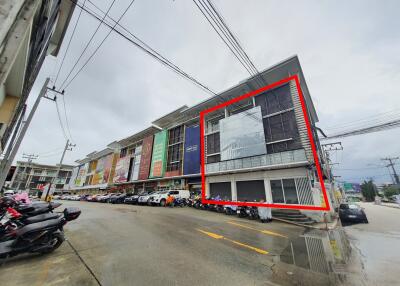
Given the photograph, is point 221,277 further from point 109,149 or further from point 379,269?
point 109,149

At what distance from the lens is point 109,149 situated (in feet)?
137

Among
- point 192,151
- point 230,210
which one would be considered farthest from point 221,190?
point 192,151

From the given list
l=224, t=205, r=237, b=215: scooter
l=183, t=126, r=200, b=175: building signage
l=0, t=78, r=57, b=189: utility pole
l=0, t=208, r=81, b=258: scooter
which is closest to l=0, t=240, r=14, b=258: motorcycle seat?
l=0, t=208, r=81, b=258: scooter

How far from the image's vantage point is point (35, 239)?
367 cm

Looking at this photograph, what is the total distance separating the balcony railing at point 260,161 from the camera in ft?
42.8

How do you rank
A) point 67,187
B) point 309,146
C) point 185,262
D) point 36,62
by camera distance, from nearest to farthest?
point 185,262, point 36,62, point 309,146, point 67,187

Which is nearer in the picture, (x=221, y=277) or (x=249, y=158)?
(x=221, y=277)

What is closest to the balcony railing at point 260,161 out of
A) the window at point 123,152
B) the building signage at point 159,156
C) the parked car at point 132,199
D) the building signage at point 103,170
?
the building signage at point 159,156

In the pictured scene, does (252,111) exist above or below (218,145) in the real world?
above

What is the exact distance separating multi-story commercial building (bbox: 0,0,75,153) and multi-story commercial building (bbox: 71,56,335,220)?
27.0 feet

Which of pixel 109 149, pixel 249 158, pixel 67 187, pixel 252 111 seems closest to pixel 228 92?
pixel 252 111

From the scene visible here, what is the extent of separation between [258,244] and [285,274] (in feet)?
7.28

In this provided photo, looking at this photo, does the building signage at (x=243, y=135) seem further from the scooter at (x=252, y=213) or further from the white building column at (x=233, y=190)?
the scooter at (x=252, y=213)

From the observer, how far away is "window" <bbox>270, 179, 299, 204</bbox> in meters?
13.4
